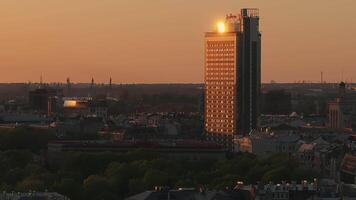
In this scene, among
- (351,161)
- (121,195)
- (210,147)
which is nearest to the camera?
(121,195)

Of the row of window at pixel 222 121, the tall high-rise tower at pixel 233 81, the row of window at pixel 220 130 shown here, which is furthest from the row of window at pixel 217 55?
the row of window at pixel 220 130

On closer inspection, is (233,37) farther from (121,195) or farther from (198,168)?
(121,195)

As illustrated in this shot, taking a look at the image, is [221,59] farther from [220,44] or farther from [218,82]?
[218,82]

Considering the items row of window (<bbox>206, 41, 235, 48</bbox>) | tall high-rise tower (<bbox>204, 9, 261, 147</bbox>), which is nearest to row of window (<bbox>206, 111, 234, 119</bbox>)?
tall high-rise tower (<bbox>204, 9, 261, 147</bbox>)

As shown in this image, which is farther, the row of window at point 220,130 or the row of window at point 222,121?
the row of window at point 220,130

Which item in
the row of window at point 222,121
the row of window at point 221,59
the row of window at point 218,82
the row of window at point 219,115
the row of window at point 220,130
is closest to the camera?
the row of window at point 222,121

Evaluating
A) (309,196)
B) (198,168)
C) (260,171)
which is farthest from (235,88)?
(309,196)

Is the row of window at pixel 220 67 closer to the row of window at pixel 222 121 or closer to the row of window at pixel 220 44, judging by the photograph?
the row of window at pixel 220 44

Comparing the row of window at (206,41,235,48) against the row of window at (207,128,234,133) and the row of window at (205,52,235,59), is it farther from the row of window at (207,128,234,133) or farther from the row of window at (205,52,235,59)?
the row of window at (207,128,234,133)
